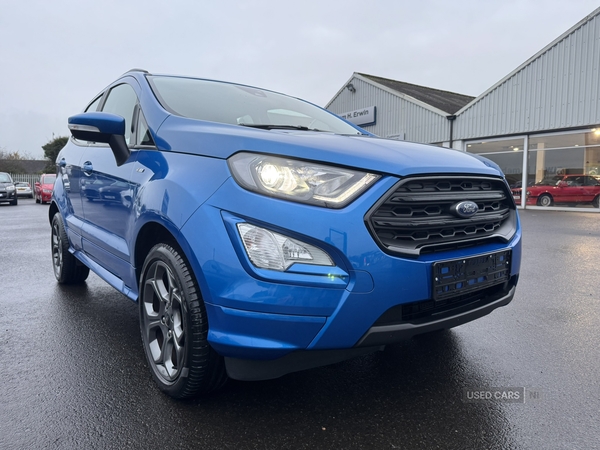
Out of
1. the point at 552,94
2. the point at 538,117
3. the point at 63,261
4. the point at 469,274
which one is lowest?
the point at 63,261

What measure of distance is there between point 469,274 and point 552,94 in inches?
650

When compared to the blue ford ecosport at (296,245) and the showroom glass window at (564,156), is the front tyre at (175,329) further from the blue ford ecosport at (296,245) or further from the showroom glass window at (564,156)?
the showroom glass window at (564,156)

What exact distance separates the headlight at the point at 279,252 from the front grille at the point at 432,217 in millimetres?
237

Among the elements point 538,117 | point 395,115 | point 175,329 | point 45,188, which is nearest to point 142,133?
point 175,329

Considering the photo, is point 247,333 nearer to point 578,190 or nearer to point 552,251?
point 552,251

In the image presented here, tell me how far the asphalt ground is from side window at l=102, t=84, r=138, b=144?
1.39m

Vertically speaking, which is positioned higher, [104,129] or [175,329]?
[104,129]

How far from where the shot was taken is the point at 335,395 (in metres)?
2.14

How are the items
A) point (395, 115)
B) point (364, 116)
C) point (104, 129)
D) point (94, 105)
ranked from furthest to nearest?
point (364, 116) < point (395, 115) < point (94, 105) < point (104, 129)

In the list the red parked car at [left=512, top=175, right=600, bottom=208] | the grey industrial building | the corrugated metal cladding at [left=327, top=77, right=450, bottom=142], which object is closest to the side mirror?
the grey industrial building

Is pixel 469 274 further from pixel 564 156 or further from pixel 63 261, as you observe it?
pixel 564 156

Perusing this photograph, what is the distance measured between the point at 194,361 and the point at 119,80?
234 cm

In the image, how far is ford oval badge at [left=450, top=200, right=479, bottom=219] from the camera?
76.9 inches

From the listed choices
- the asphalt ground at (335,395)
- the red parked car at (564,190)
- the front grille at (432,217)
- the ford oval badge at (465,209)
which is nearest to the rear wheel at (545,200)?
the red parked car at (564,190)
